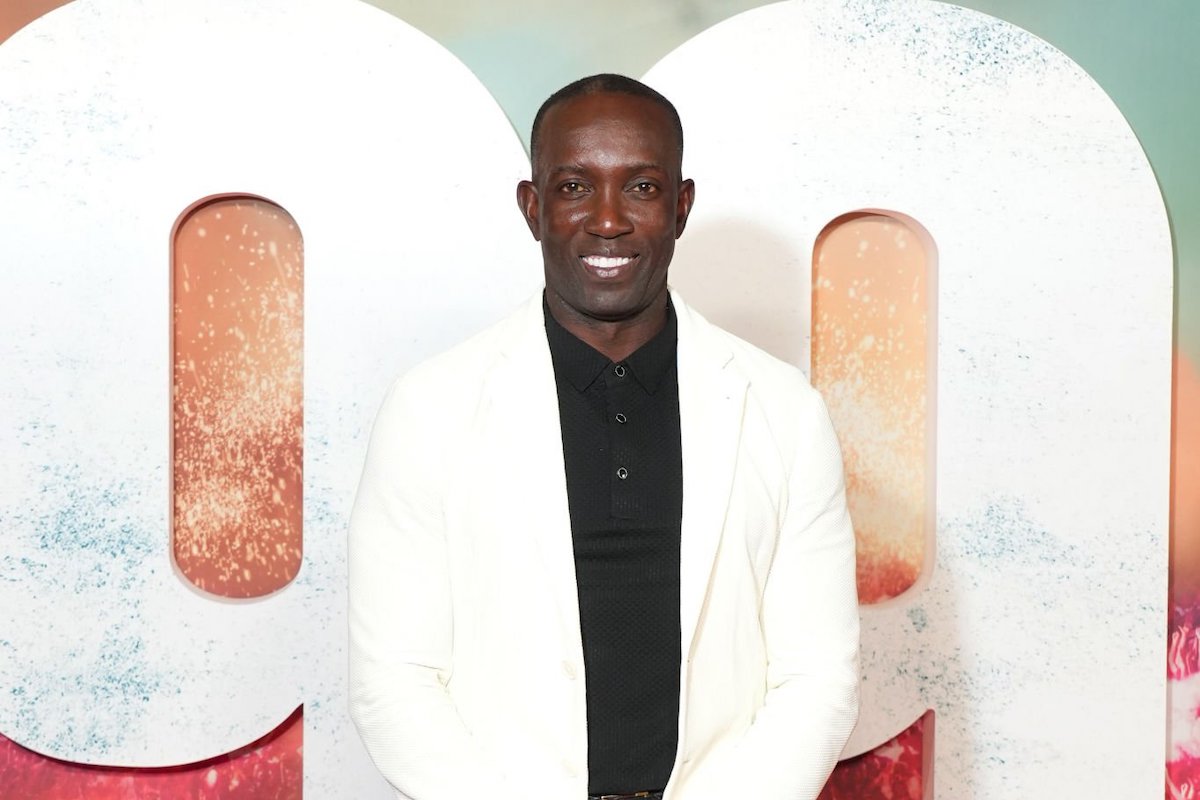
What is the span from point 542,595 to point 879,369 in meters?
1.29

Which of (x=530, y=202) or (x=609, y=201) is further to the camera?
(x=530, y=202)

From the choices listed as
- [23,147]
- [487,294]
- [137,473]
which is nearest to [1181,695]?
[487,294]

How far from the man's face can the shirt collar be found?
0.05 meters

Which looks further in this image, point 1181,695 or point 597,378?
point 1181,695

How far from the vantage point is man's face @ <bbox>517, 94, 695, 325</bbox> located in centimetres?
161

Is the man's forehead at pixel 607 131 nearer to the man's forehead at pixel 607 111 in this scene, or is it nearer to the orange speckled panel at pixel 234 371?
the man's forehead at pixel 607 111

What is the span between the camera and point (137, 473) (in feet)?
8.07

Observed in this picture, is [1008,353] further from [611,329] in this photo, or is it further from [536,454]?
[536,454]

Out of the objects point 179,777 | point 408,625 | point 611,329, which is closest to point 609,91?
point 611,329

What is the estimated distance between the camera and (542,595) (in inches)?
61.8

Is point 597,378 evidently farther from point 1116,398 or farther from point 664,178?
point 1116,398

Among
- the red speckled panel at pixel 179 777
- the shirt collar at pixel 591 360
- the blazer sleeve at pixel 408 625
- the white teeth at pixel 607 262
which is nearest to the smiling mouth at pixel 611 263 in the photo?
the white teeth at pixel 607 262

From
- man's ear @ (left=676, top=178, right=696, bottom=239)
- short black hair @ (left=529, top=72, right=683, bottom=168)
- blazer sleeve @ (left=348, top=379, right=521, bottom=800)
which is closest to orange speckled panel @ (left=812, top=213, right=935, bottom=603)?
man's ear @ (left=676, top=178, right=696, bottom=239)

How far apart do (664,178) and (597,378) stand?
0.88 feet
